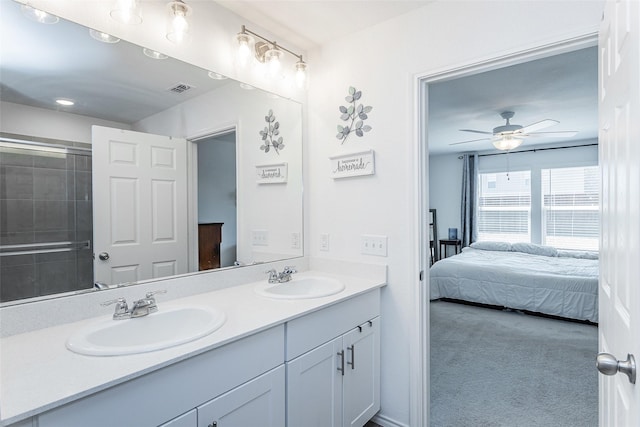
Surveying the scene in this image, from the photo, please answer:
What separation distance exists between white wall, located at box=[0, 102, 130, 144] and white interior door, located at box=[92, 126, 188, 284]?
4cm

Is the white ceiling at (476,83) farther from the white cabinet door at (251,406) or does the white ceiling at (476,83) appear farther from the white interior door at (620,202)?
the white cabinet door at (251,406)

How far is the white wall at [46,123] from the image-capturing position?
3.88ft

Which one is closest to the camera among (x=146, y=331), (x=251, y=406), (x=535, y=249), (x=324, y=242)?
(x=251, y=406)

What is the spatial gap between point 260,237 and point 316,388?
96cm

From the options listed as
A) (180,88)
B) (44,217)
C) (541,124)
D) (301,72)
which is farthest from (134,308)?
(541,124)

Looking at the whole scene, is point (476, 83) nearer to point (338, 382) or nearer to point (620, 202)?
point (620, 202)

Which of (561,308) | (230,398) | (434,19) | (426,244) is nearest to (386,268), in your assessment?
(426,244)

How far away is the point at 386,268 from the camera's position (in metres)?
1.94

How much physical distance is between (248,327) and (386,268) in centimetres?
99

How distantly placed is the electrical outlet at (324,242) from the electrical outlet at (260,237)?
1.20 feet

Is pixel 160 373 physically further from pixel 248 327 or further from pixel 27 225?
pixel 27 225

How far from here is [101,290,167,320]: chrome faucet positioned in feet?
4.19

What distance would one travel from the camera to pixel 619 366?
29.8 inches

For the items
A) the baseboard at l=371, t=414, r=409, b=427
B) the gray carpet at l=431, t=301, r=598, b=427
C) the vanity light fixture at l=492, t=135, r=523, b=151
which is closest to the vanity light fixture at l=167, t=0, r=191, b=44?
the baseboard at l=371, t=414, r=409, b=427
